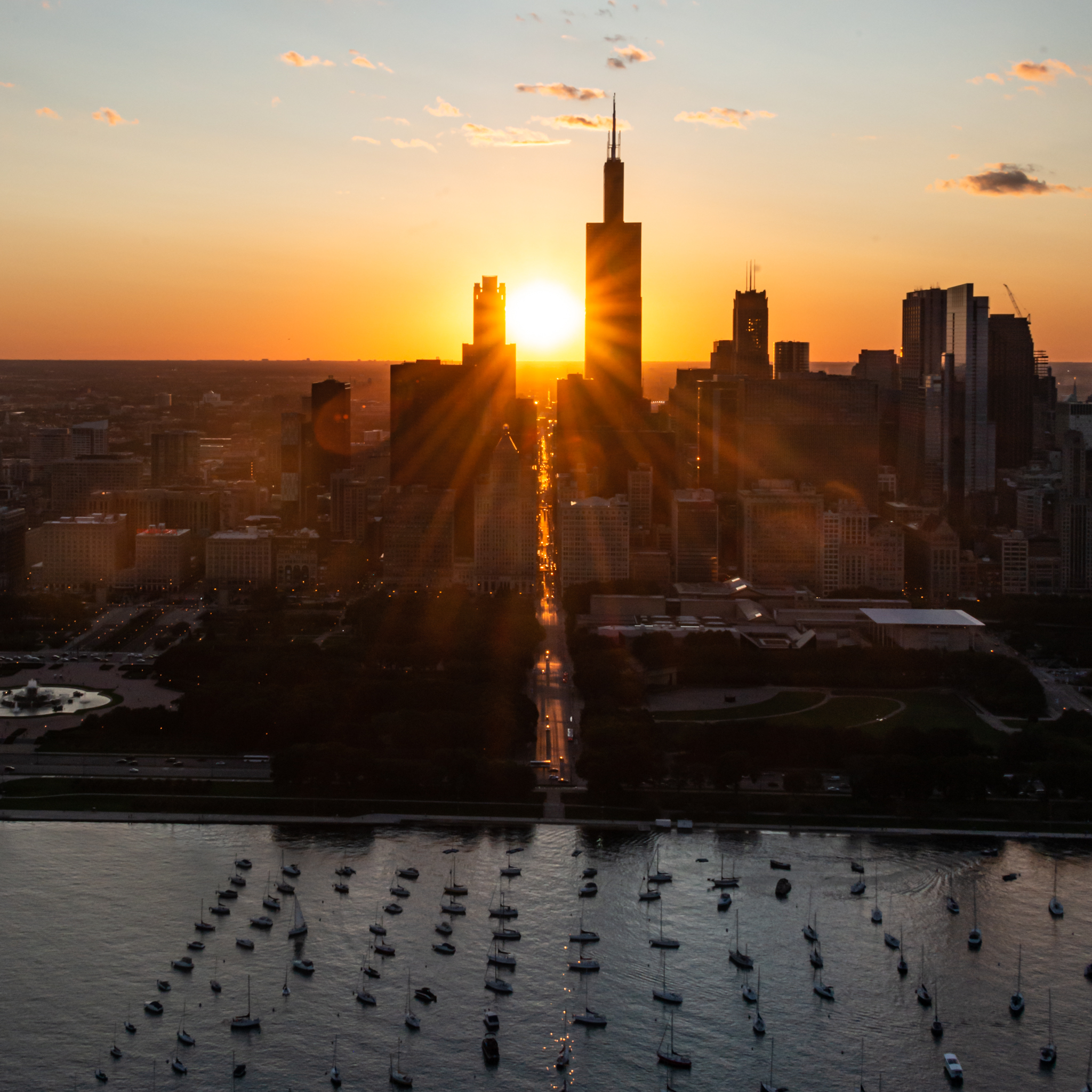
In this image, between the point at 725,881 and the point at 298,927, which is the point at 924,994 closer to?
the point at 725,881

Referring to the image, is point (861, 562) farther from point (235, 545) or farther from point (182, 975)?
point (182, 975)

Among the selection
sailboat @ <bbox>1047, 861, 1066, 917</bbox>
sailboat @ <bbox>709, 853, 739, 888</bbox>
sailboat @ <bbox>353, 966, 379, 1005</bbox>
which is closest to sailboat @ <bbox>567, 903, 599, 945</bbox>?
sailboat @ <bbox>353, 966, 379, 1005</bbox>

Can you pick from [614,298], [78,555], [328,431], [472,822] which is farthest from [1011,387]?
[472,822]

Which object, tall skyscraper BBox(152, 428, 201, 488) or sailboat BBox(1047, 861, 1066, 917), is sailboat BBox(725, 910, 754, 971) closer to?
sailboat BBox(1047, 861, 1066, 917)

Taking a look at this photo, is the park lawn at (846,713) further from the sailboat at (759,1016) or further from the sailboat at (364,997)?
the sailboat at (364,997)

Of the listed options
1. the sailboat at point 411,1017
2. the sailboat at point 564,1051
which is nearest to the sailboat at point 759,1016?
the sailboat at point 564,1051

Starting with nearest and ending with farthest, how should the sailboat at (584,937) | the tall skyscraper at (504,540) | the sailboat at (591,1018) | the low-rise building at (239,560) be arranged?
1. the sailboat at (591,1018)
2. the sailboat at (584,937)
3. the low-rise building at (239,560)
4. the tall skyscraper at (504,540)

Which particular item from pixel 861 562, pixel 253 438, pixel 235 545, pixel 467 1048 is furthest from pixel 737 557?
pixel 253 438
